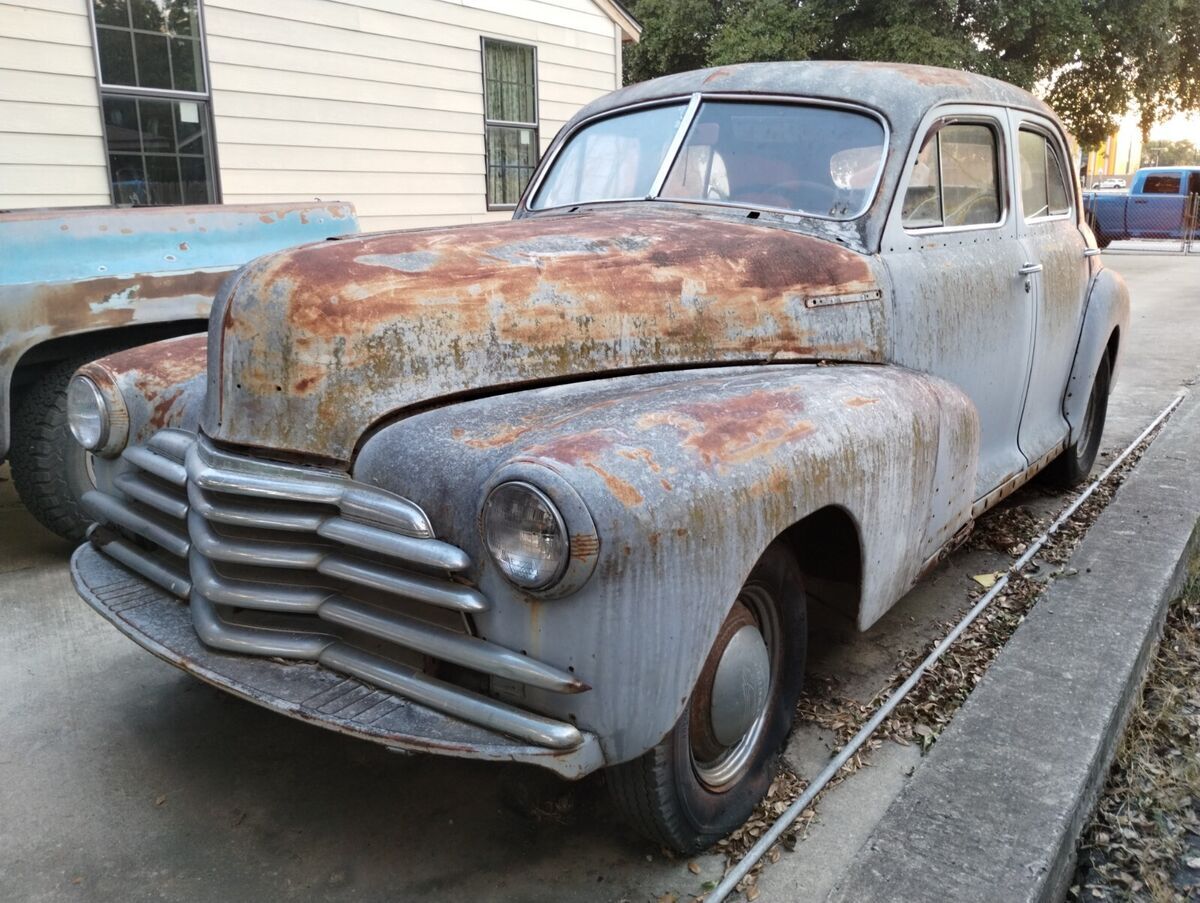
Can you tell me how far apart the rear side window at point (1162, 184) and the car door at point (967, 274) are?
2209 centimetres

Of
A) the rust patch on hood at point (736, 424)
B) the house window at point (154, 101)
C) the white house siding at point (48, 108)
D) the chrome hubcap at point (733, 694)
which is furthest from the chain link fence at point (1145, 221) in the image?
the chrome hubcap at point (733, 694)

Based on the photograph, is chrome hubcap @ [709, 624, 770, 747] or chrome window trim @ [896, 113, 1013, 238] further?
chrome window trim @ [896, 113, 1013, 238]

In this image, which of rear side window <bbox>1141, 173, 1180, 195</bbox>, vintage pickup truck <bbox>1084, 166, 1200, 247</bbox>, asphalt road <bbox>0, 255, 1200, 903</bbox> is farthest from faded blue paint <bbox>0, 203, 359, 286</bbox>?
rear side window <bbox>1141, 173, 1180, 195</bbox>

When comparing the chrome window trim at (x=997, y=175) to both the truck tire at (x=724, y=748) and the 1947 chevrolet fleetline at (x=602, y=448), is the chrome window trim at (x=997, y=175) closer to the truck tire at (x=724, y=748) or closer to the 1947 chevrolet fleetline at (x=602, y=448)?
the 1947 chevrolet fleetline at (x=602, y=448)

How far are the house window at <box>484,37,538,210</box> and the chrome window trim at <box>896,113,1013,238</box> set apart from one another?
5506mm

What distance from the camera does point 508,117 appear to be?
30.1ft

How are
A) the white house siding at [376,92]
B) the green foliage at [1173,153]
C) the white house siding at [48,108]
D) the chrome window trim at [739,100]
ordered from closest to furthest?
the chrome window trim at [739,100] < the white house siding at [48,108] < the white house siding at [376,92] < the green foliage at [1173,153]

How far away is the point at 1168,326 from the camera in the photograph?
11.0m

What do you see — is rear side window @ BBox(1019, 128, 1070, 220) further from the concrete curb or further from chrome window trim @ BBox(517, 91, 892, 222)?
the concrete curb

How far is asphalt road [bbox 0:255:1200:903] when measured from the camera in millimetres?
2344

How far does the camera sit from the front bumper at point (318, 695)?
77.4 inches

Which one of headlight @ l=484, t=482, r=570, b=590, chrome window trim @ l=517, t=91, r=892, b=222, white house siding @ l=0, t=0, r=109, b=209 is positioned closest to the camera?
headlight @ l=484, t=482, r=570, b=590

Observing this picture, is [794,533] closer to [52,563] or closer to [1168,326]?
[52,563]

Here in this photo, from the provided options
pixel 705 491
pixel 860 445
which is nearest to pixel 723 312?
pixel 860 445
